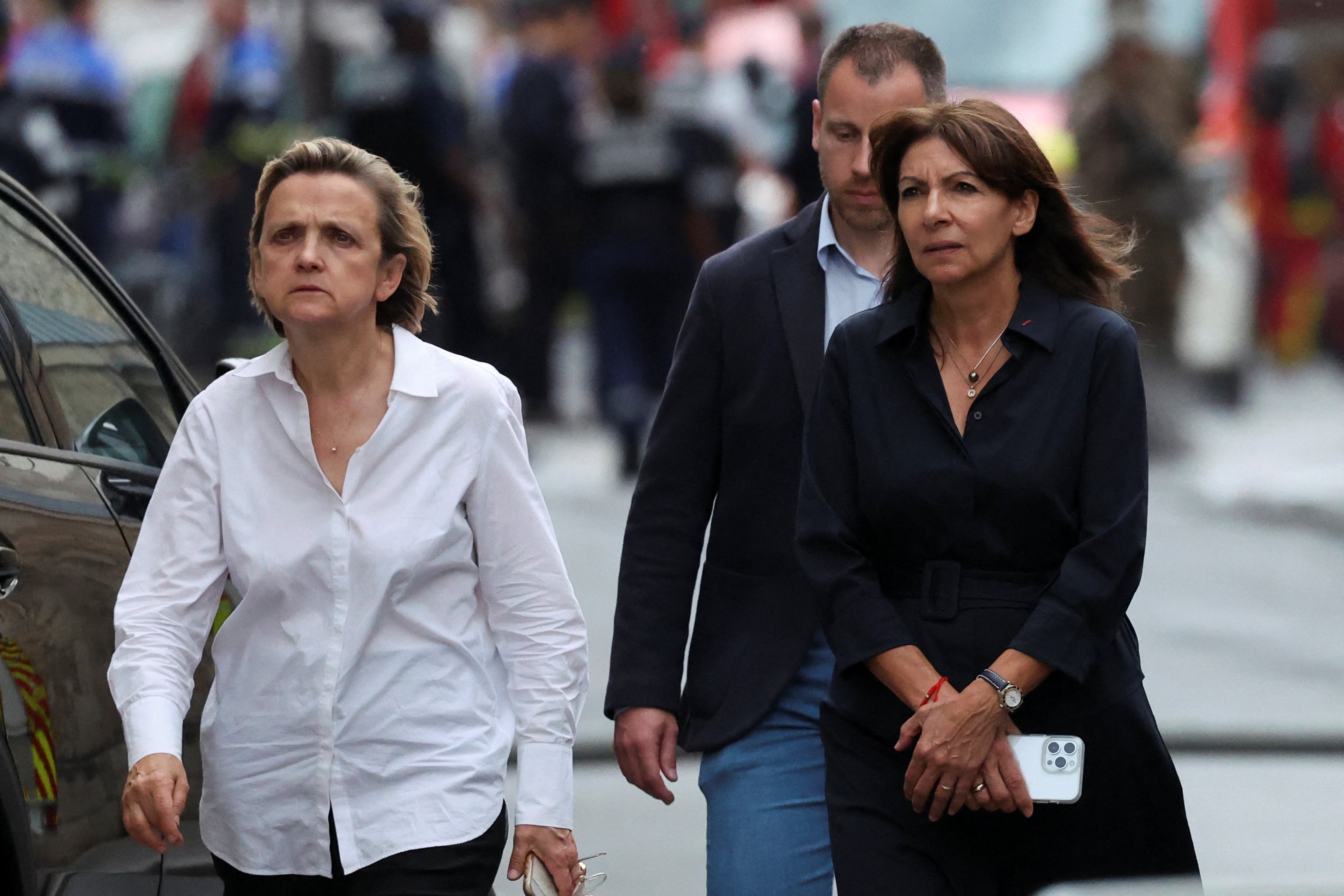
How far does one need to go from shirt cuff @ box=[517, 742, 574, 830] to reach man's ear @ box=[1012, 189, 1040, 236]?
943mm

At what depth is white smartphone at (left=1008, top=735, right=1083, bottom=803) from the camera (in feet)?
9.18

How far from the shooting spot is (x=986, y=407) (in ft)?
9.55

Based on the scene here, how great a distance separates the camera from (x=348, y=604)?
2891 millimetres

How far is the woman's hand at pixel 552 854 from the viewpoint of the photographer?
9.72 ft

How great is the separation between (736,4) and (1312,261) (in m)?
4.44

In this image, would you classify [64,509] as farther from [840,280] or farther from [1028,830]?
[1028,830]

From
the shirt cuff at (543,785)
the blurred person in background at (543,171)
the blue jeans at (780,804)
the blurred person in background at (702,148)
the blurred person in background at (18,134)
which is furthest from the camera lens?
the blurred person in background at (543,171)

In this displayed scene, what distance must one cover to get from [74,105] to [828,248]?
9.59 meters

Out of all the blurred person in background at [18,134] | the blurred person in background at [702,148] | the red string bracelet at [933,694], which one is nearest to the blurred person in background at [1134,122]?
the blurred person in background at [702,148]

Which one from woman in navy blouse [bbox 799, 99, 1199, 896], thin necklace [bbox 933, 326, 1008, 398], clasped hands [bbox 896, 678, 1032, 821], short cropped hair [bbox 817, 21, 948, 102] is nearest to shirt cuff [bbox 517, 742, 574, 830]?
woman in navy blouse [bbox 799, 99, 1199, 896]

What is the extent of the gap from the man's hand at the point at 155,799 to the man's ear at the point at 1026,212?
1330 millimetres

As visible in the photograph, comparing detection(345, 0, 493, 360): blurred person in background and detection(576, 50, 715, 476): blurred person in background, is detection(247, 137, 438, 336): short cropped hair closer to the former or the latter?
detection(576, 50, 715, 476): blurred person in background

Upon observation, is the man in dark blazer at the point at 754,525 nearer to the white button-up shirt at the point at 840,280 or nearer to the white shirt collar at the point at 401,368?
the white button-up shirt at the point at 840,280

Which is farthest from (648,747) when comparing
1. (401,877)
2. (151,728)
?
(151,728)
